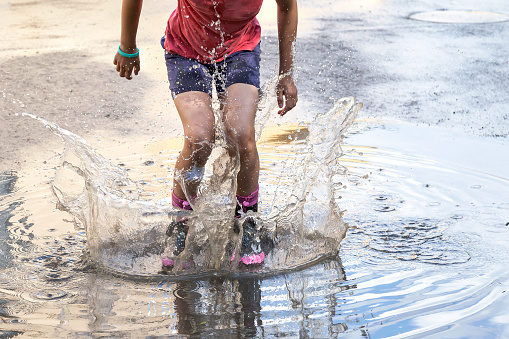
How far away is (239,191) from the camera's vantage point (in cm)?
320

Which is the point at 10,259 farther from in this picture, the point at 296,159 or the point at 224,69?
the point at 296,159

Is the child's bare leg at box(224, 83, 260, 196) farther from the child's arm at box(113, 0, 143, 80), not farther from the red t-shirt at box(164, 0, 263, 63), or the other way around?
the child's arm at box(113, 0, 143, 80)

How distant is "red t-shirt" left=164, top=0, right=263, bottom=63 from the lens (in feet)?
10.1

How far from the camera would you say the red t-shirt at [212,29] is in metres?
3.09

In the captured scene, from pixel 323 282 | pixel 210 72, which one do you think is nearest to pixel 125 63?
pixel 210 72

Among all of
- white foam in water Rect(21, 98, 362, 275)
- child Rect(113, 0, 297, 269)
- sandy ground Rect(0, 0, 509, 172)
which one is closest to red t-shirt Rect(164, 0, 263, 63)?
child Rect(113, 0, 297, 269)

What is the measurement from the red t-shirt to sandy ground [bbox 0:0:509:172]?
1.49 meters

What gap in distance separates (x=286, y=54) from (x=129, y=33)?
0.75 meters

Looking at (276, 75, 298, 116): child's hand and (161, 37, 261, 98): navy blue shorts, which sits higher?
(161, 37, 261, 98): navy blue shorts

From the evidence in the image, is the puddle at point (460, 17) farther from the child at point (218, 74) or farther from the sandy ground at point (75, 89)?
the child at point (218, 74)

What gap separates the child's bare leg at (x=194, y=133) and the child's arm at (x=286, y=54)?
408 mm

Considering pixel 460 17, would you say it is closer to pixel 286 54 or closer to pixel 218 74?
pixel 286 54

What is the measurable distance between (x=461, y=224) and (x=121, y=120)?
2.79m

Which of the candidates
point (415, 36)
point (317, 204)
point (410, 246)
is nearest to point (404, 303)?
point (410, 246)
